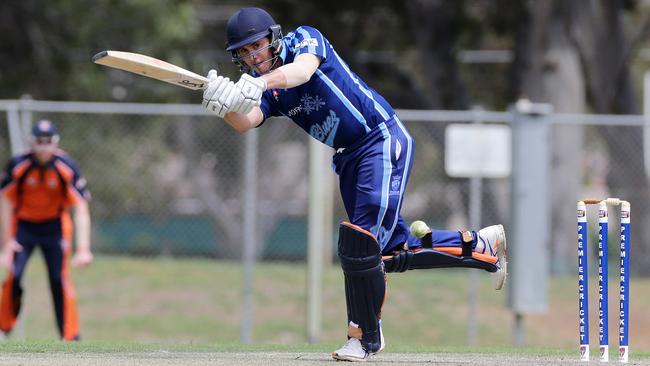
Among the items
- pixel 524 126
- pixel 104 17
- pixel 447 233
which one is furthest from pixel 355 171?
pixel 104 17

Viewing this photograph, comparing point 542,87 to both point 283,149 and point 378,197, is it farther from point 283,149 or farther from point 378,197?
point 378,197

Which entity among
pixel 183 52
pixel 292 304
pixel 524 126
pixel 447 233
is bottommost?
pixel 292 304

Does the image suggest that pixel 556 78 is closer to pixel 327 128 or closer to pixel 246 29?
pixel 327 128

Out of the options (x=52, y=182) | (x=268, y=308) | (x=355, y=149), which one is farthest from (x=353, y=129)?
(x=268, y=308)

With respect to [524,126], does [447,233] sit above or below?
below

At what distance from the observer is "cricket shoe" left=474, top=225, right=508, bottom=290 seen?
756 centimetres

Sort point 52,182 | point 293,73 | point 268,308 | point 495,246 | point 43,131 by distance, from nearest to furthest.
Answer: point 293,73 → point 495,246 → point 43,131 → point 52,182 → point 268,308

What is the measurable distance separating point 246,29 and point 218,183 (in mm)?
15429

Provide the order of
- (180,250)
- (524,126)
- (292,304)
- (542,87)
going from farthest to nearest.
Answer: (542,87) < (180,250) < (292,304) < (524,126)

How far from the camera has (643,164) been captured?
60.5 feet

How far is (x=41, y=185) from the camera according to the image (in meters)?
11.5

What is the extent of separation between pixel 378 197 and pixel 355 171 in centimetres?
26

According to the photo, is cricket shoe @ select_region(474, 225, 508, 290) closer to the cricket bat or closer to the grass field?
the cricket bat

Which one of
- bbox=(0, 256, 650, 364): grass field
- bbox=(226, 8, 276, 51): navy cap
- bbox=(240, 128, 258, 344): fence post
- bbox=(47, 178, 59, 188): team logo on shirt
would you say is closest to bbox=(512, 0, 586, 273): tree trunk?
bbox=(0, 256, 650, 364): grass field
